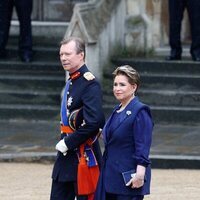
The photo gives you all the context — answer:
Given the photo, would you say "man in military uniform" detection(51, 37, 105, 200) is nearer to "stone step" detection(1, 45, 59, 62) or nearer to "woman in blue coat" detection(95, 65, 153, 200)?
"woman in blue coat" detection(95, 65, 153, 200)

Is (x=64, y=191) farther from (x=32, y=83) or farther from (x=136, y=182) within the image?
(x=32, y=83)

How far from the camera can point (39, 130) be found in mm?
13617

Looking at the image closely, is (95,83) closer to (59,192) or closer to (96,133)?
(96,133)

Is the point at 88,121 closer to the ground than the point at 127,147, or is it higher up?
higher up

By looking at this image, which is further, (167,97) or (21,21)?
(21,21)

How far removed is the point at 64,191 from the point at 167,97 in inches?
256

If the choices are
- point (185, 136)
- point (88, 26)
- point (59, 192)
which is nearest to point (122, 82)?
point (59, 192)

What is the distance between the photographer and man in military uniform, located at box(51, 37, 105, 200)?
7.73m

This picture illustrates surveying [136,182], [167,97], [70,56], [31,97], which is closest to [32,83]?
[31,97]

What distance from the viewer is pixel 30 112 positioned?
14305mm

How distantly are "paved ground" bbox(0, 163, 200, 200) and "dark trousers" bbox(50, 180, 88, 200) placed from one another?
6.78 ft

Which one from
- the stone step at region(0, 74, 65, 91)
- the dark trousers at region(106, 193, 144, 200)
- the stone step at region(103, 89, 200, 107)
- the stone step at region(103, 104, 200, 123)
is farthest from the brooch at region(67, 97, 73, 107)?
the stone step at region(0, 74, 65, 91)

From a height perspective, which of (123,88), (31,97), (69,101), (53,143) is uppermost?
(123,88)

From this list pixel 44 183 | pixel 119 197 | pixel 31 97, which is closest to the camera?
pixel 119 197
